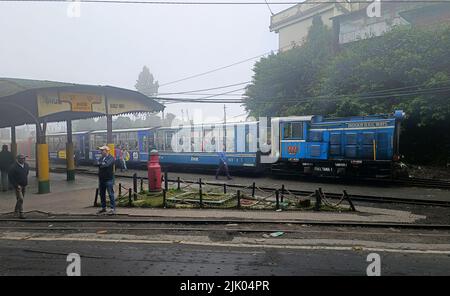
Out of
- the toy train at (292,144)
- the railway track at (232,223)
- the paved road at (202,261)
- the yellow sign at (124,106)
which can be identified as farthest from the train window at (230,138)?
the paved road at (202,261)

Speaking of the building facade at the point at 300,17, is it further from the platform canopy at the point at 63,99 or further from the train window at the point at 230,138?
the platform canopy at the point at 63,99

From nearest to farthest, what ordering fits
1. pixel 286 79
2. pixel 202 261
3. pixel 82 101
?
1. pixel 202 261
2. pixel 82 101
3. pixel 286 79

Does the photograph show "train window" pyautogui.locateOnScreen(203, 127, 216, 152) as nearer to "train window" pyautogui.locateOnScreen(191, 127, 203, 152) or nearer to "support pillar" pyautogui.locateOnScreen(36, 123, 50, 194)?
"train window" pyautogui.locateOnScreen(191, 127, 203, 152)

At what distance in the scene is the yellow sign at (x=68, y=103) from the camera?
15337 millimetres

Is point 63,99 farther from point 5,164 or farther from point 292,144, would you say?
point 292,144

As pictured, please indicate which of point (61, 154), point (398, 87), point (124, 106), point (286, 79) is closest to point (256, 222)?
point (124, 106)

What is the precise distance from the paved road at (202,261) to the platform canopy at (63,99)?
392 inches

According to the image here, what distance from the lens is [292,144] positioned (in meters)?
19.3

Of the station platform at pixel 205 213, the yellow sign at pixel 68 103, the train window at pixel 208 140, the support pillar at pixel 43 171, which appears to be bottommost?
the station platform at pixel 205 213

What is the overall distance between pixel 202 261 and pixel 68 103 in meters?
13.1

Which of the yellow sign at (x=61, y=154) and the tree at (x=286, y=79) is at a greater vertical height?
the tree at (x=286, y=79)

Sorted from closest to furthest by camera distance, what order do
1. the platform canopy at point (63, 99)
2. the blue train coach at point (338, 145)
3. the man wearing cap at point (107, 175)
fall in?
the man wearing cap at point (107, 175), the platform canopy at point (63, 99), the blue train coach at point (338, 145)

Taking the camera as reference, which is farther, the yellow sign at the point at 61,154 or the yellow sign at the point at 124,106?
the yellow sign at the point at 61,154
